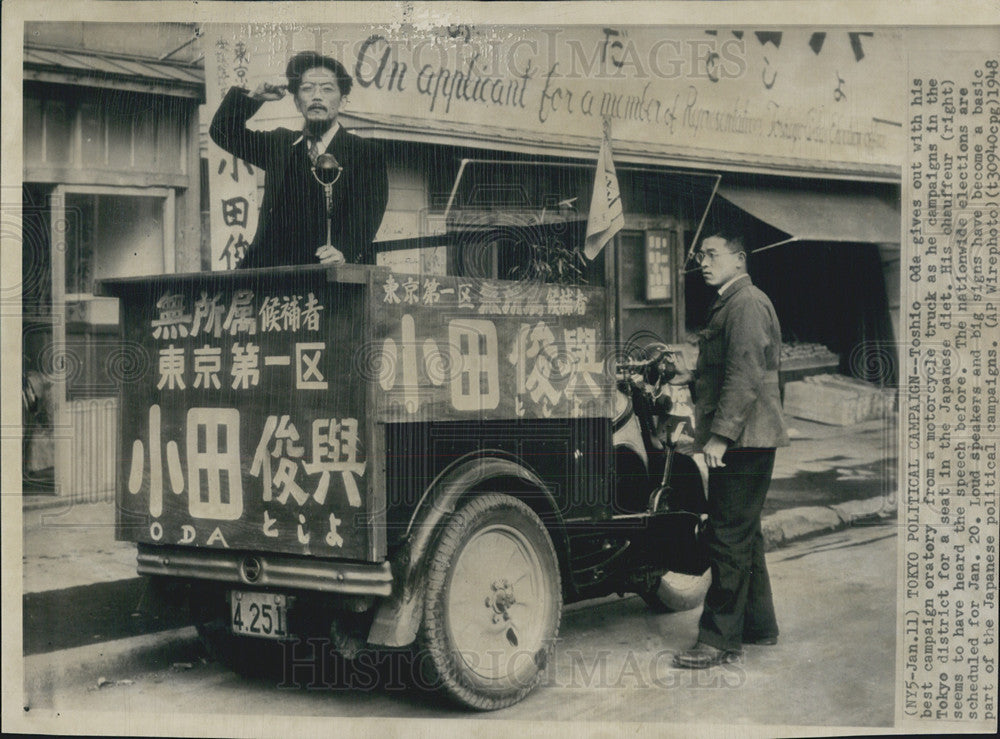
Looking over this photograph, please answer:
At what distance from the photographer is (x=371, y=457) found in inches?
130

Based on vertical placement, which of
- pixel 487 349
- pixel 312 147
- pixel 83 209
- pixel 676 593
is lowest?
pixel 676 593

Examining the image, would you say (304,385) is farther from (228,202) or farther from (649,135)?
(649,135)

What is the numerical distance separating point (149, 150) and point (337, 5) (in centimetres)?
125

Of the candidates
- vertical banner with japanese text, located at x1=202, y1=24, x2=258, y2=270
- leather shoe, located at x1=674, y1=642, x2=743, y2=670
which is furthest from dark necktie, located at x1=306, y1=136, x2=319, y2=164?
leather shoe, located at x1=674, y1=642, x2=743, y2=670

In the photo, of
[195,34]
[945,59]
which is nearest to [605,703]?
[945,59]

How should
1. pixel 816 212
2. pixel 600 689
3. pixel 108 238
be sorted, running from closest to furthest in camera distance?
pixel 600 689 < pixel 108 238 < pixel 816 212

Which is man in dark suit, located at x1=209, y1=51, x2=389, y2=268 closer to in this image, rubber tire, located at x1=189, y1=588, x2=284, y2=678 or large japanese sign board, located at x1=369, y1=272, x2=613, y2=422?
large japanese sign board, located at x1=369, y1=272, x2=613, y2=422

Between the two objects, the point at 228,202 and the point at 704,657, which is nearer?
the point at 704,657

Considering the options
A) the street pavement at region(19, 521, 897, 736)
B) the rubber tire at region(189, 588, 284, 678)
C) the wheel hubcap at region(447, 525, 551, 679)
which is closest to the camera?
the wheel hubcap at region(447, 525, 551, 679)

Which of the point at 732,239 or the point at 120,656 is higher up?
the point at 732,239

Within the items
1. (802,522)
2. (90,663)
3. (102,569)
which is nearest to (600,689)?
(802,522)

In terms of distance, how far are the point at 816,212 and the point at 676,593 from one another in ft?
7.28

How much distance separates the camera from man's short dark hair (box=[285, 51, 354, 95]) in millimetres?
4340

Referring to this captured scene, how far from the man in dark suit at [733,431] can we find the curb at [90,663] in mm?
2384
